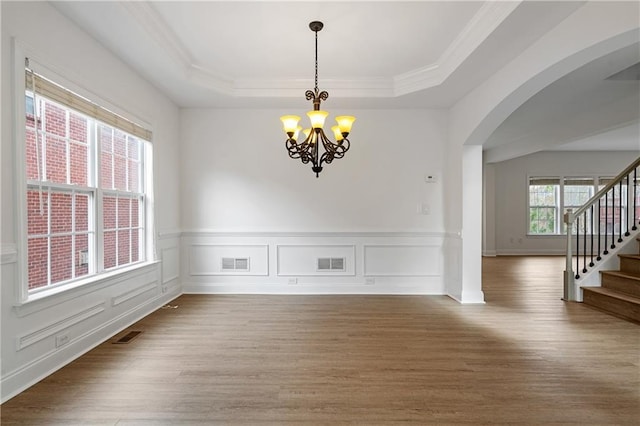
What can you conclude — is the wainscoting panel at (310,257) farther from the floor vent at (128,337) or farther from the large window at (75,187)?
the floor vent at (128,337)

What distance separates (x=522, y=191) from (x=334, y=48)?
27.3ft

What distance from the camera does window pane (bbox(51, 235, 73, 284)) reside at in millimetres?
2691

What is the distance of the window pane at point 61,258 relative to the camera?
8.83 feet

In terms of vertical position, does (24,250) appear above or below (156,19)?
below

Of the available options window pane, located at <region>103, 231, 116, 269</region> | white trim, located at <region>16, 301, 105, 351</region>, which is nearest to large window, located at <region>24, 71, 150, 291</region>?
window pane, located at <region>103, 231, 116, 269</region>

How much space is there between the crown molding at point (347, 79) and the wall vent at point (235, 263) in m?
2.30

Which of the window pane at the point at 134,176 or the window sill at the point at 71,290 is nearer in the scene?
the window sill at the point at 71,290

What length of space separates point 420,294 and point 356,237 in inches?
48.6

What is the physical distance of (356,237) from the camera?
197 inches

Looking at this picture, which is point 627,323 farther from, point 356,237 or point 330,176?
point 330,176

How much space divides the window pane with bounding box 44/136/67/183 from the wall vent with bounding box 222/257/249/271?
8.23 feet

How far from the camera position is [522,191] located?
9.59m

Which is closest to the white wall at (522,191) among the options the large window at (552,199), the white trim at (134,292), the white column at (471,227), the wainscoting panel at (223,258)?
the large window at (552,199)

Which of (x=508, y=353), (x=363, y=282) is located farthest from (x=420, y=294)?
(x=508, y=353)
